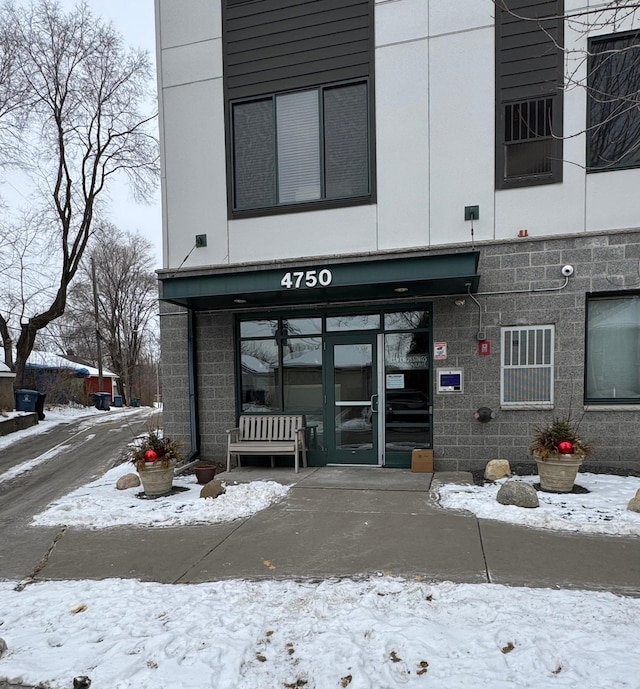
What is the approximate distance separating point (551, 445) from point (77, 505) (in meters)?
6.10

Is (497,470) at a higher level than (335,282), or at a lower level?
lower

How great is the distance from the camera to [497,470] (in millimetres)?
6402

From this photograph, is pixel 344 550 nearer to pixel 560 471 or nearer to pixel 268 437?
pixel 560 471

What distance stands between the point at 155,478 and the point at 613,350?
6.81 meters

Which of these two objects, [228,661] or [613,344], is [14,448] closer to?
[228,661]

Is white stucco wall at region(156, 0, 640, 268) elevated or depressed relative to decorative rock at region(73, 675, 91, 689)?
elevated

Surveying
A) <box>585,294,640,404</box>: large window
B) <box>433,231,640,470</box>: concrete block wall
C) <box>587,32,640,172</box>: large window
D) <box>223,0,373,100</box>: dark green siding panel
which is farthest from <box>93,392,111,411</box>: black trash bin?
<box>587,32,640,172</box>: large window

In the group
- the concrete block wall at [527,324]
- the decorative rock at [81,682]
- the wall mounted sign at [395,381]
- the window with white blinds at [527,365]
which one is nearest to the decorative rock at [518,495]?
the concrete block wall at [527,324]

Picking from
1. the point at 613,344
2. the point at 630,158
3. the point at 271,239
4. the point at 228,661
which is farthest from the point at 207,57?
the point at 228,661

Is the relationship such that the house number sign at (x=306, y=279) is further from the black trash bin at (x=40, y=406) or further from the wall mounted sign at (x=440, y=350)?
the black trash bin at (x=40, y=406)

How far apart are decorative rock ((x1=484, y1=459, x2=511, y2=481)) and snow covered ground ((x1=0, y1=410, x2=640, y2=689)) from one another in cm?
311

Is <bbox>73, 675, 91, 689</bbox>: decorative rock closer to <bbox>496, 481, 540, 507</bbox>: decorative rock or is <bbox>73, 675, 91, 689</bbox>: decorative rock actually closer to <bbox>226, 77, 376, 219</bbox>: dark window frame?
<bbox>496, 481, 540, 507</bbox>: decorative rock

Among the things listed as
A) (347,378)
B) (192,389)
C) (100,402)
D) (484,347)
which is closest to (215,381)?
(192,389)

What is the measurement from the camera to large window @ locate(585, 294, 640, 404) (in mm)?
6629
